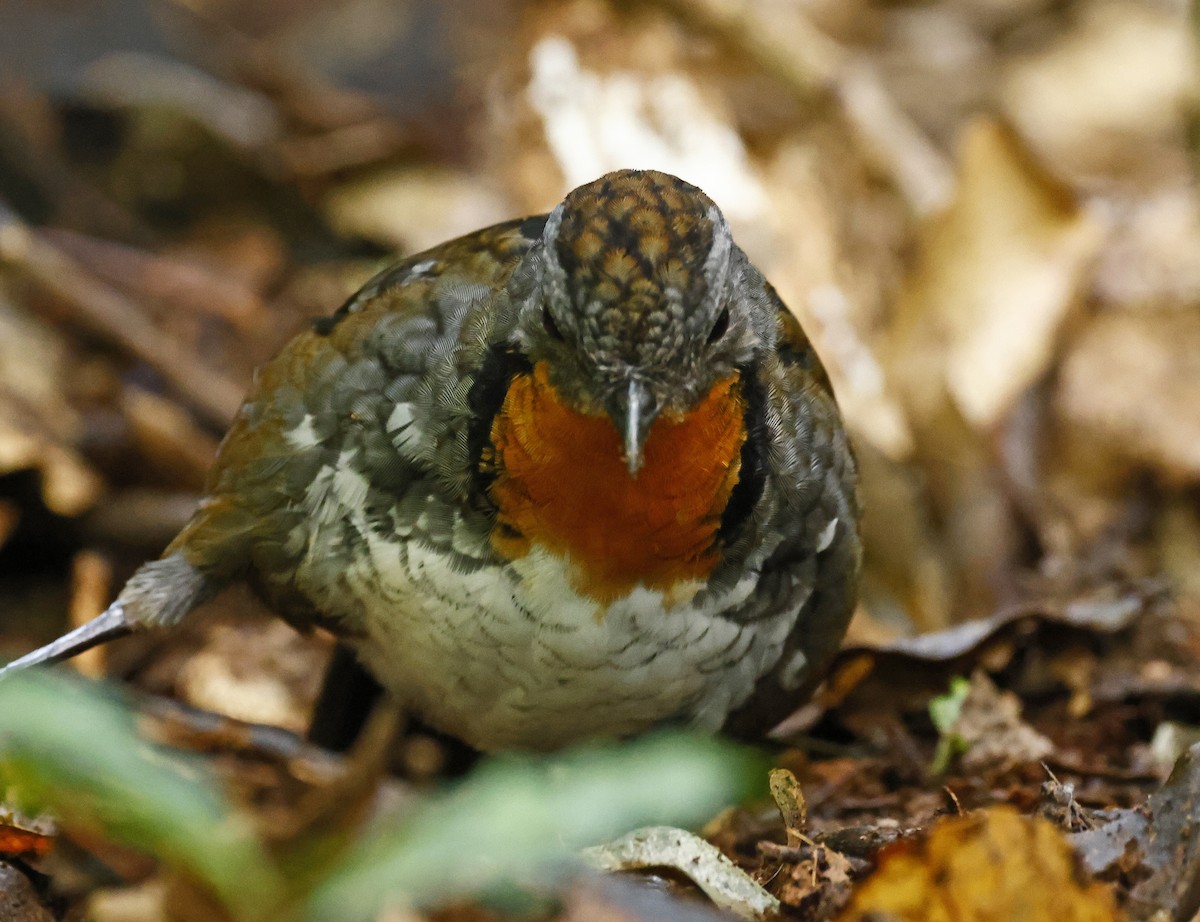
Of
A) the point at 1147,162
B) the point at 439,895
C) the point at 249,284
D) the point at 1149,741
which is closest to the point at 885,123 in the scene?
the point at 1147,162

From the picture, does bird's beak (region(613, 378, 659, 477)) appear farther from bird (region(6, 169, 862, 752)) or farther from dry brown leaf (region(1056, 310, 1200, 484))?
dry brown leaf (region(1056, 310, 1200, 484))

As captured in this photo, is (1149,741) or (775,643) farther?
(1149,741)

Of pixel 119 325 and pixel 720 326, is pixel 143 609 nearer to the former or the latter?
pixel 720 326

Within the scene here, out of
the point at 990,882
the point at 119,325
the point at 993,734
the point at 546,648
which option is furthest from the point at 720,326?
the point at 119,325

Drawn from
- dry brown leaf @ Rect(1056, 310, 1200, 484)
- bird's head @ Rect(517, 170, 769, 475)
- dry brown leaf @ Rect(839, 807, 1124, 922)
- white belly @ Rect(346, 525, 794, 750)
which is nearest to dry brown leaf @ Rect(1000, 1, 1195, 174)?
dry brown leaf @ Rect(1056, 310, 1200, 484)

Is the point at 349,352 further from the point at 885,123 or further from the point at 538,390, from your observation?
the point at 885,123

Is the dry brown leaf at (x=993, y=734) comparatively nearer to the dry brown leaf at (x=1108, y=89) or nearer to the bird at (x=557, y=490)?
the bird at (x=557, y=490)
